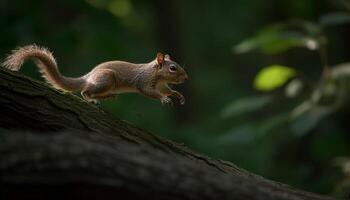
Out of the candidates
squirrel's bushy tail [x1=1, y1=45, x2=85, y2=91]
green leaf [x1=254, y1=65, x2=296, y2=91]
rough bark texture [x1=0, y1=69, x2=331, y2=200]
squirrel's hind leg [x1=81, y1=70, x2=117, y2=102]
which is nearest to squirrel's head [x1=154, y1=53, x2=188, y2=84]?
squirrel's hind leg [x1=81, y1=70, x2=117, y2=102]

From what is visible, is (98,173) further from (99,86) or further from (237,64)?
(237,64)

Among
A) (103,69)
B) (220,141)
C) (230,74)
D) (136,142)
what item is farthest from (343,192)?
(230,74)

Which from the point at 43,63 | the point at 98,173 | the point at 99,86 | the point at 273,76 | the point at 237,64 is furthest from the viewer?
the point at 237,64

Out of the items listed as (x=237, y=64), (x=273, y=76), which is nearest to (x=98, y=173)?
(x=273, y=76)

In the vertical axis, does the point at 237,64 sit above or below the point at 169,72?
above

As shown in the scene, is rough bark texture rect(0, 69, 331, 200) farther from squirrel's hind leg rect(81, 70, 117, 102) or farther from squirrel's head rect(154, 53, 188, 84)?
squirrel's head rect(154, 53, 188, 84)

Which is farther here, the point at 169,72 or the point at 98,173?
the point at 169,72

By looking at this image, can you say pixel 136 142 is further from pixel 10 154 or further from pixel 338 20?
pixel 338 20

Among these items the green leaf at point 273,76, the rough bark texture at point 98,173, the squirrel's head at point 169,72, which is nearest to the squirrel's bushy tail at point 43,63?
the squirrel's head at point 169,72
